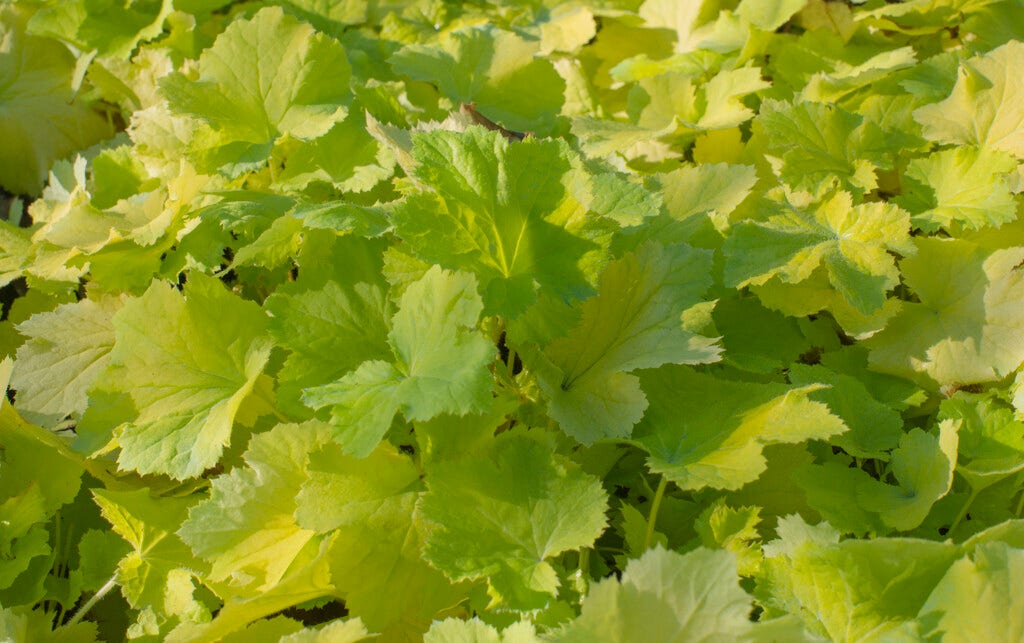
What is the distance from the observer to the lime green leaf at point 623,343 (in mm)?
1070

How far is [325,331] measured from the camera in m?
1.14

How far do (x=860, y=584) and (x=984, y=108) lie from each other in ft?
3.12

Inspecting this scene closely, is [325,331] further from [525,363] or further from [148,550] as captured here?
[148,550]

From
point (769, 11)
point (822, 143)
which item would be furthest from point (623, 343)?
point (769, 11)

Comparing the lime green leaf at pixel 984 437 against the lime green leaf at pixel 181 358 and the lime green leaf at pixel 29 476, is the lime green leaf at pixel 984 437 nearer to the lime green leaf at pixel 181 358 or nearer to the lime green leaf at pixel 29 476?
the lime green leaf at pixel 181 358

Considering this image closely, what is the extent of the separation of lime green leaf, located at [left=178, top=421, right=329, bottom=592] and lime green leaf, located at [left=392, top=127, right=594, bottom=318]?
27 centimetres

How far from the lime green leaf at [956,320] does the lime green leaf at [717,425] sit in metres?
0.31

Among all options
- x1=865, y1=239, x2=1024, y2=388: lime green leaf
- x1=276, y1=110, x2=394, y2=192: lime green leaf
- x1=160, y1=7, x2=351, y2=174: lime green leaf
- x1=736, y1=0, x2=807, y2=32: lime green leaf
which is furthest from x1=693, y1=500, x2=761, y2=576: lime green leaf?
x1=736, y1=0, x2=807, y2=32: lime green leaf

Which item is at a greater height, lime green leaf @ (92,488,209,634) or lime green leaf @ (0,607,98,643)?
lime green leaf @ (92,488,209,634)

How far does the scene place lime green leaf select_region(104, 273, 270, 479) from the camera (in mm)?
1168

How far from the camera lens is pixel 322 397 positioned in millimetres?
985

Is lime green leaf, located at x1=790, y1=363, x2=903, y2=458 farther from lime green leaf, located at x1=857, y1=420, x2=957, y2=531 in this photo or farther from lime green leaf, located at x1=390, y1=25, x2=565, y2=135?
lime green leaf, located at x1=390, y1=25, x2=565, y2=135

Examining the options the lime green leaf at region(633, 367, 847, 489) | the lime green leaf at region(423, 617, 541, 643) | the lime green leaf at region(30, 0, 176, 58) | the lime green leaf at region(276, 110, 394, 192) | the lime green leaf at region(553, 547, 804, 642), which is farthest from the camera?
the lime green leaf at region(30, 0, 176, 58)

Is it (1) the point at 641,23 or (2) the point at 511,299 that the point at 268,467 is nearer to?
(2) the point at 511,299
